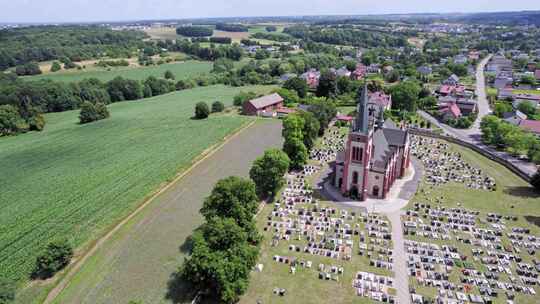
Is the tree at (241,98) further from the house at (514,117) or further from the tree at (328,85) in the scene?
the house at (514,117)

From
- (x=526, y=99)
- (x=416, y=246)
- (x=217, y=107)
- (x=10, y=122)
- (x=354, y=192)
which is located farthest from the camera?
(x=217, y=107)

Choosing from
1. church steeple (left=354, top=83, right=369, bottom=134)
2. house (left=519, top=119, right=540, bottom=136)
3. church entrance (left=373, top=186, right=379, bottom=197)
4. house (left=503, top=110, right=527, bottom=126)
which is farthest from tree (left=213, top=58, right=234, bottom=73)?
church entrance (left=373, top=186, right=379, bottom=197)

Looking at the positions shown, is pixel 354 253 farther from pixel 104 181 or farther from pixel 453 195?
pixel 104 181

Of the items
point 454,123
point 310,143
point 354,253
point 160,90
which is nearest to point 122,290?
point 354,253

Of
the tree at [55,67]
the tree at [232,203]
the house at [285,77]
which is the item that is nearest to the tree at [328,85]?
the house at [285,77]

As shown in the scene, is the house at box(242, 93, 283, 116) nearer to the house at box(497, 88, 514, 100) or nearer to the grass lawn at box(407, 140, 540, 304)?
the grass lawn at box(407, 140, 540, 304)

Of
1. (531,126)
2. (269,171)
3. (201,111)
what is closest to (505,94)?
(531,126)

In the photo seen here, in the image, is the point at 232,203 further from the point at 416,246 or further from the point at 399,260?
the point at 416,246
